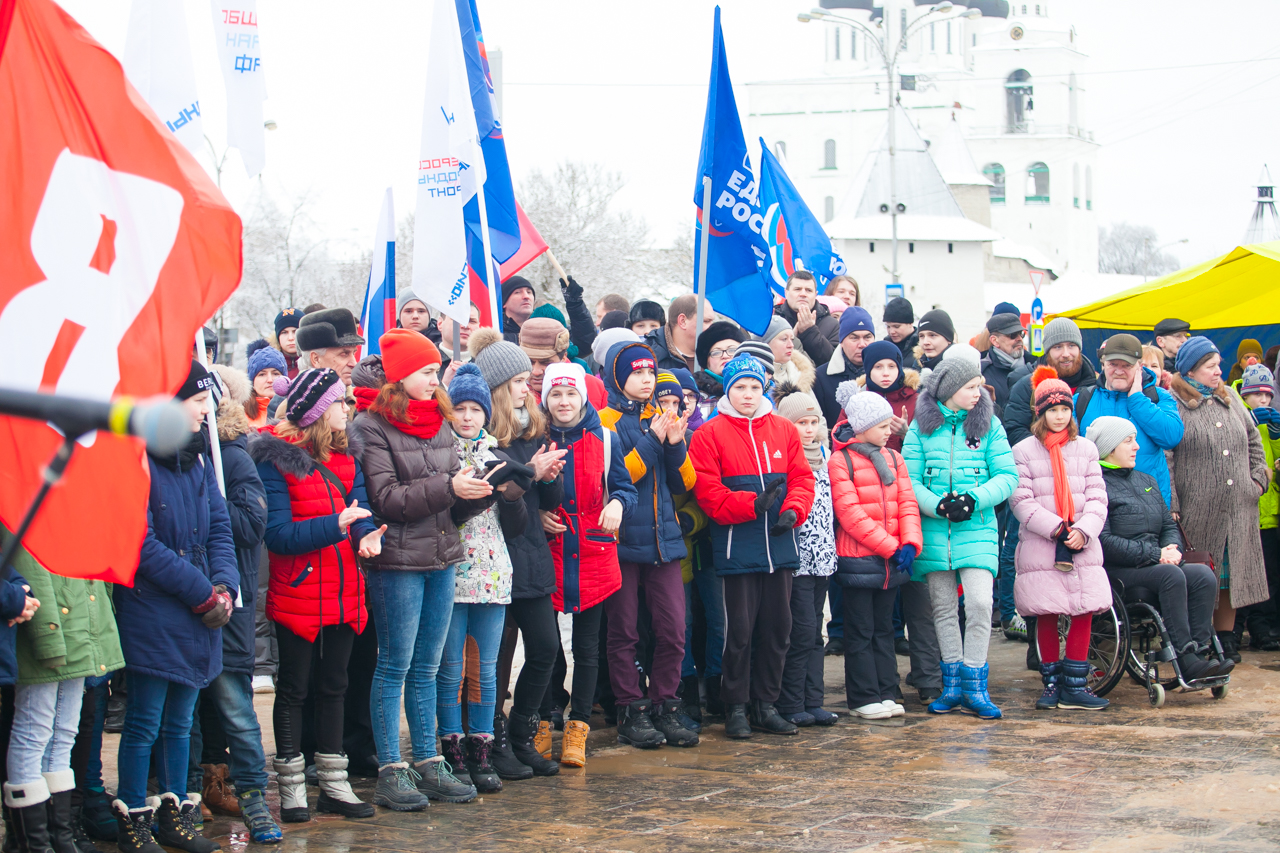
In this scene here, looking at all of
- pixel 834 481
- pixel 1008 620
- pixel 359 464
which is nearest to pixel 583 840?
pixel 359 464

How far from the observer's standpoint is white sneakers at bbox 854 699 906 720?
8.12 metres

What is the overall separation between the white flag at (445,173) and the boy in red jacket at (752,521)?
1.70m

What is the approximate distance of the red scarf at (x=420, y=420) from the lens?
633 centimetres

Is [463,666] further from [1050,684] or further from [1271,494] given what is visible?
[1271,494]

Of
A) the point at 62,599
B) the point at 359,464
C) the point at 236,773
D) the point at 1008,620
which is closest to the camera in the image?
the point at 62,599

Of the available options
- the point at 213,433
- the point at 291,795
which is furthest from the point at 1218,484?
the point at 213,433

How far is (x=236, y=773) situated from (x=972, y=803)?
10.4 ft

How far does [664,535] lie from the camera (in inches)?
294

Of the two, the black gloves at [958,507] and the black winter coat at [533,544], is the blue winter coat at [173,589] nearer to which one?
the black winter coat at [533,544]

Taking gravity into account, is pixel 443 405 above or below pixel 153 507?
above

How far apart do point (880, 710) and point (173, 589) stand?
4304 millimetres

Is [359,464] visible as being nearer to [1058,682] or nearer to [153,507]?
[153,507]

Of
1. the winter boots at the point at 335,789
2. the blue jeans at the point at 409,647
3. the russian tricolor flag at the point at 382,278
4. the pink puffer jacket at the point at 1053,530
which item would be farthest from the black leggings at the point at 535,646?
the russian tricolor flag at the point at 382,278

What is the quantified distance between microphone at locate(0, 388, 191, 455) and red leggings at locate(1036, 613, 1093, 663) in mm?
7353
